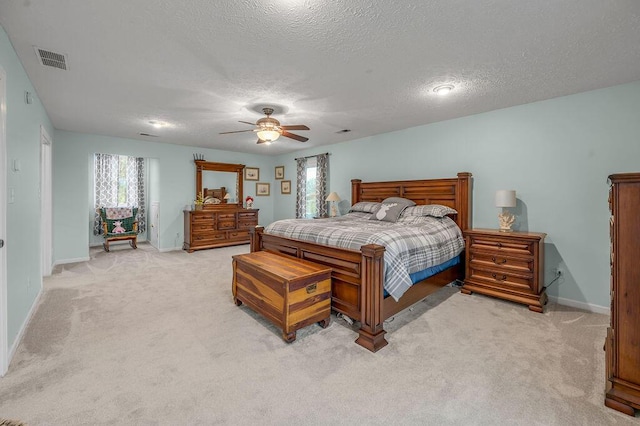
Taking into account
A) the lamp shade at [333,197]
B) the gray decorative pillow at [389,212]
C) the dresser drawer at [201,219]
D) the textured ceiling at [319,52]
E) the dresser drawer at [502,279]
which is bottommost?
the dresser drawer at [502,279]

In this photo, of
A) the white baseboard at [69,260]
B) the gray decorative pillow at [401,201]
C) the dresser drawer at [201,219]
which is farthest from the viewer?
the dresser drawer at [201,219]

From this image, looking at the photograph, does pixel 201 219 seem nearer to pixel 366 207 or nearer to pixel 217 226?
pixel 217 226

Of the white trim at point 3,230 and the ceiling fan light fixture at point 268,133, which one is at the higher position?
the ceiling fan light fixture at point 268,133

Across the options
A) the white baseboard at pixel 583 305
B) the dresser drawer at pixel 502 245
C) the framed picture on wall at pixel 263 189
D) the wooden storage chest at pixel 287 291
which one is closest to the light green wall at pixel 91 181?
the framed picture on wall at pixel 263 189

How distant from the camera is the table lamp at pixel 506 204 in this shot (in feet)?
11.5

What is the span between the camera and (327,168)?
6512mm

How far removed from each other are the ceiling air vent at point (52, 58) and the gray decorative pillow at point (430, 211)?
14.2 ft

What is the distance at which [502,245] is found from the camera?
3.38 metres

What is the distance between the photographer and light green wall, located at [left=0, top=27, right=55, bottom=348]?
87.0 inches

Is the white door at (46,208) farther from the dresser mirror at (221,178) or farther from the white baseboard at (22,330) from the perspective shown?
the dresser mirror at (221,178)

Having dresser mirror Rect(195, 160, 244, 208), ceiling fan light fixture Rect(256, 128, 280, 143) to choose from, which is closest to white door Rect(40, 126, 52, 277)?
dresser mirror Rect(195, 160, 244, 208)

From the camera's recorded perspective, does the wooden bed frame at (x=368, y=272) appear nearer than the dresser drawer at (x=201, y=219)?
Yes

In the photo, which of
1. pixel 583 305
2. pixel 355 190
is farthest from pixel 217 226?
pixel 583 305

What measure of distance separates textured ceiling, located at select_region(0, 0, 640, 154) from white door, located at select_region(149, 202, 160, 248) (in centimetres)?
307
